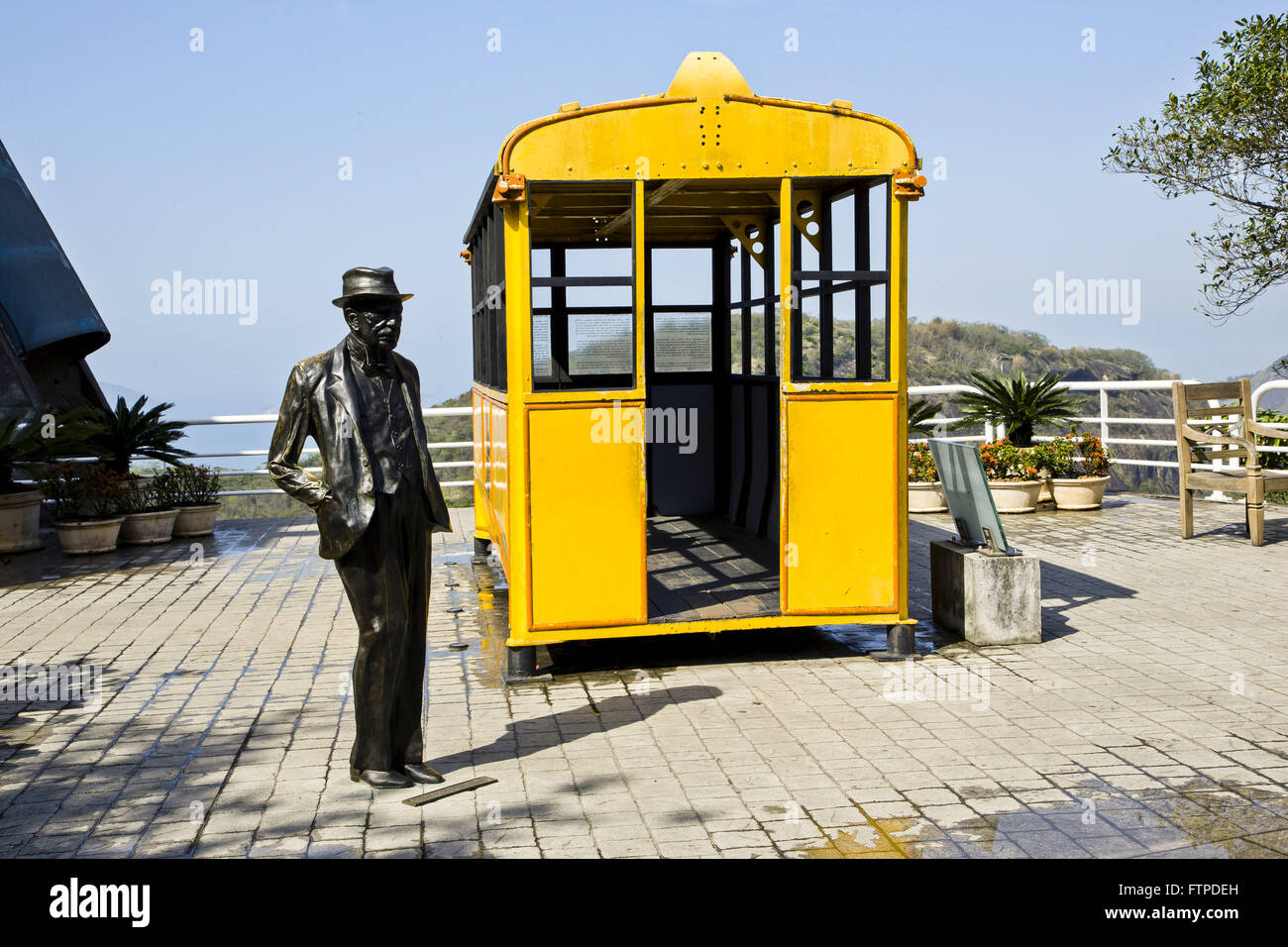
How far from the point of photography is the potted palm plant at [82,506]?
12969mm

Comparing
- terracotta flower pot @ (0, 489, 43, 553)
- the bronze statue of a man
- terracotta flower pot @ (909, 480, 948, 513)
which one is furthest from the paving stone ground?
terracotta flower pot @ (909, 480, 948, 513)

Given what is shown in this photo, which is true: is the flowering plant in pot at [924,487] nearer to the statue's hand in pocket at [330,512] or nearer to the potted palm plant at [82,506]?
the potted palm plant at [82,506]

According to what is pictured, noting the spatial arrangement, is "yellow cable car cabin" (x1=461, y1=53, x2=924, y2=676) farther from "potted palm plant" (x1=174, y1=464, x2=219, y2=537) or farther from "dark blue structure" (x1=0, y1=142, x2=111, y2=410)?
"dark blue structure" (x1=0, y1=142, x2=111, y2=410)

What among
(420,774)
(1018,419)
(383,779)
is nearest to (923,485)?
(1018,419)

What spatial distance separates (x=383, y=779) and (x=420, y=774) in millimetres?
160

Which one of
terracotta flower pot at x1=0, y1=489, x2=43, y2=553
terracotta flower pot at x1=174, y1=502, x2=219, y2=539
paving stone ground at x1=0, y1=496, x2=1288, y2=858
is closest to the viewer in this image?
paving stone ground at x1=0, y1=496, x2=1288, y2=858

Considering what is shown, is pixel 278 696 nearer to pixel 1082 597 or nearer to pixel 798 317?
pixel 798 317

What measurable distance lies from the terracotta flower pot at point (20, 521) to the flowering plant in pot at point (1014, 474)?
10.5 meters

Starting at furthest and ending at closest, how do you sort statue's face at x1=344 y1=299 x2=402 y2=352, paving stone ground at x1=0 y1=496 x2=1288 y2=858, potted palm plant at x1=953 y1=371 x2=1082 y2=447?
potted palm plant at x1=953 y1=371 x2=1082 y2=447 → statue's face at x1=344 y1=299 x2=402 y2=352 → paving stone ground at x1=0 y1=496 x2=1288 y2=858

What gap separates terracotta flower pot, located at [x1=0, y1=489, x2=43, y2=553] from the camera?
42.3 ft

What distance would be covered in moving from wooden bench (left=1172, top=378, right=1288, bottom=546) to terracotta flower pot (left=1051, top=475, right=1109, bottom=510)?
6.69 feet

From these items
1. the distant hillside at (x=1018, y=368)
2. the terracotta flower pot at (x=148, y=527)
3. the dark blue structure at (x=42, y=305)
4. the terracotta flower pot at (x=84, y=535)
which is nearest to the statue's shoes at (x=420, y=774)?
the terracotta flower pot at (x=84, y=535)

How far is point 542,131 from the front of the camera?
7027 mm

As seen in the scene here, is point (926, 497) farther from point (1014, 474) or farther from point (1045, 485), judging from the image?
point (1045, 485)
